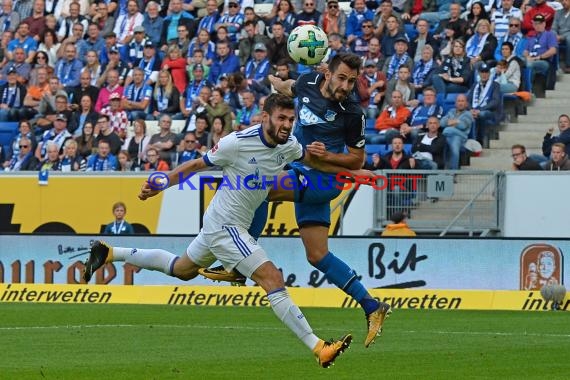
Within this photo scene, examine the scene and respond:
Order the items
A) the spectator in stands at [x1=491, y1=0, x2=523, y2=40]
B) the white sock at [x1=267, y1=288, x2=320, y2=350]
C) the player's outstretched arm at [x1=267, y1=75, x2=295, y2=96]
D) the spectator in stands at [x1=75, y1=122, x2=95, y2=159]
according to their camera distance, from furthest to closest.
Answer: the spectator in stands at [x1=75, y1=122, x2=95, y2=159], the spectator in stands at [x1=491, y1=0, x2=523, y2=40], the player's outstretched arm at [x1=267, y1=75, x2=295, y2=96], the white sock at [x1=267, y1=288, x2=320, y2=350]

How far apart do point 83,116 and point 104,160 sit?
6.99ft

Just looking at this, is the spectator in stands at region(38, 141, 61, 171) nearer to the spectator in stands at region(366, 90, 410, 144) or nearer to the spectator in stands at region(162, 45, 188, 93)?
the spectator in stands at region(162, 45, 188, 93)

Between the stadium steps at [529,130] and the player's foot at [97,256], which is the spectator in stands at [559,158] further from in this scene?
Answer: the player's foot at [97,256]

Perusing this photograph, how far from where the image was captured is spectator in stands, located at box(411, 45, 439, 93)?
25.6 m

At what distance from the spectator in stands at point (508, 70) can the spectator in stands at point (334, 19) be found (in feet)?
11.9

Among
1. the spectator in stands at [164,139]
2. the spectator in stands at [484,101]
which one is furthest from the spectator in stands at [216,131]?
the spectator in stands at [484,101]

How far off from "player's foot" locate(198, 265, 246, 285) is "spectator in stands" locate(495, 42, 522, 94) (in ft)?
41.6

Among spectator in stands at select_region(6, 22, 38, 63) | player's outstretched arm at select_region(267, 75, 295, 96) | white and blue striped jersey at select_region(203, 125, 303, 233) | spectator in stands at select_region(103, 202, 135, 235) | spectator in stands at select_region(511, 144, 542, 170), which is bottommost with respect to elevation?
spectator in stands at select_region(103, 202, 135, 235)

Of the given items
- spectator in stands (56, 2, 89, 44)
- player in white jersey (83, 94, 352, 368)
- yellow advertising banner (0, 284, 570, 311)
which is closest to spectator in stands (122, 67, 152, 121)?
spectator in stands (56, 2, 89, 44)

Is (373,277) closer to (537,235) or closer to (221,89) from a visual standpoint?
(537,235)

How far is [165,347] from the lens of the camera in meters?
13.7

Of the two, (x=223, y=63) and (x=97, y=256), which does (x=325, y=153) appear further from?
(x=223, y=63)

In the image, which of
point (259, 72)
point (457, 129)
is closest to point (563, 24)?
Result: point (457, 129)

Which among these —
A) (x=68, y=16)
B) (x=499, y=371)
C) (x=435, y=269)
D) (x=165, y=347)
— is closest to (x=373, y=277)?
(x=435, y=269)
